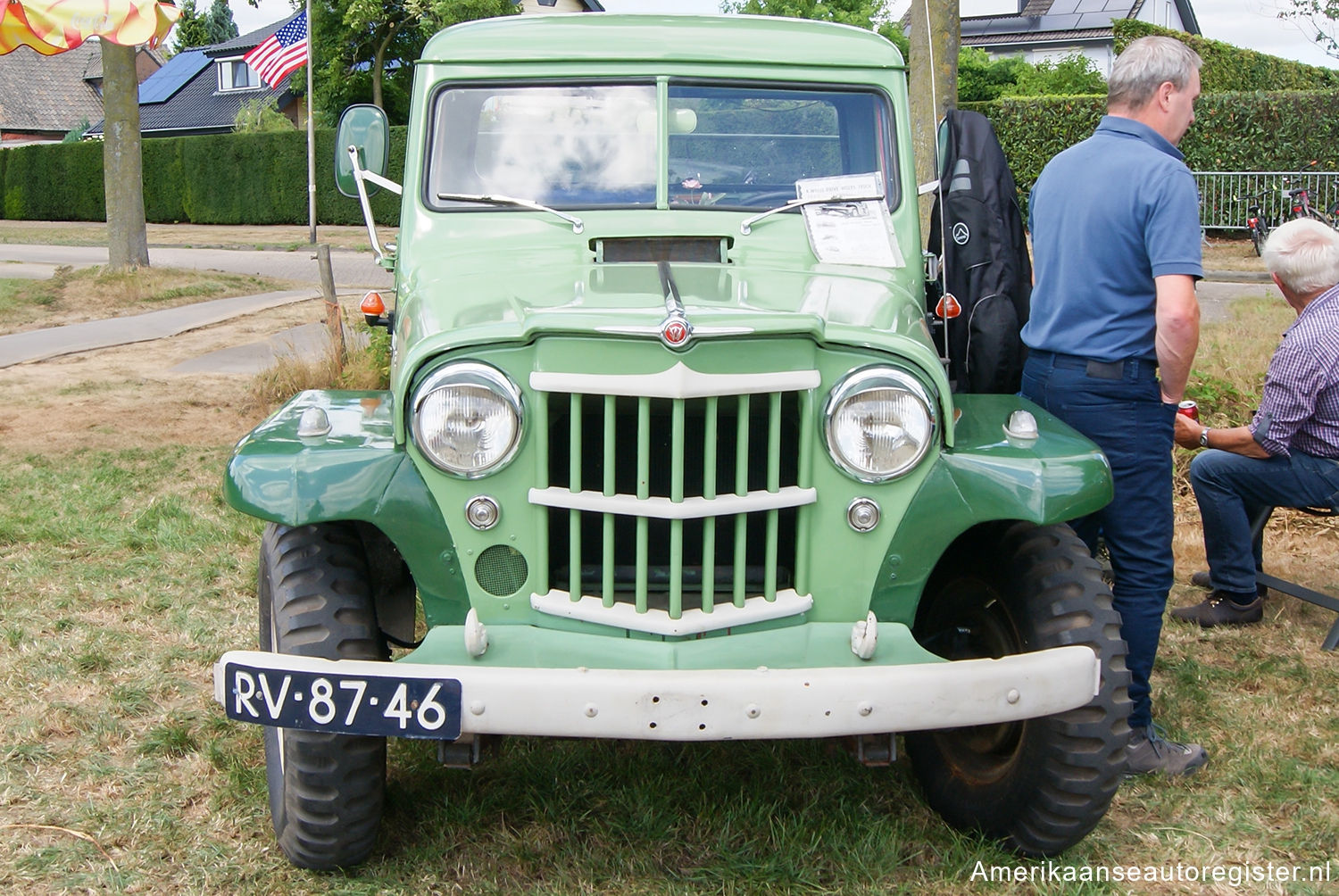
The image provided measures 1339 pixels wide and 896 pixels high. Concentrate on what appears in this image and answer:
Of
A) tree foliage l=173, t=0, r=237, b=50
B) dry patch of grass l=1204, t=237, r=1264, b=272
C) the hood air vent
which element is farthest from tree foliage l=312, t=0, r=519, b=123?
tree foliage l=173, t=0, r=237, b=50

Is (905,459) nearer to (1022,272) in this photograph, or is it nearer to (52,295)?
(1022,272)

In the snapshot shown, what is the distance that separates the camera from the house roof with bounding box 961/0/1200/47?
4544cm

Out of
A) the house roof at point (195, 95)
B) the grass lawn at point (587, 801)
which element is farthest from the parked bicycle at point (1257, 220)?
the house roof at point (195, 95)

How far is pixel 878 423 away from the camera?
9.01 ft

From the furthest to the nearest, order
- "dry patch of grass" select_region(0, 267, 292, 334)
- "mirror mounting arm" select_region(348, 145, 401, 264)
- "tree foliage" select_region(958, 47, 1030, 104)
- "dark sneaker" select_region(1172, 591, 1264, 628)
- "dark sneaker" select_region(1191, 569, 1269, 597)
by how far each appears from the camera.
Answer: "tree foliage" select_region(958, 47, 1030, 104)
"dry patch of grass" select_region(0, 267, 292, 334)
"dark sneaker" select_region(1191, 569, 1269, 597)
"dark sneaker" select_region(1172, 591, 1264, 628)
"mirror mounting arm" select_region(348, 145, 401, 264)

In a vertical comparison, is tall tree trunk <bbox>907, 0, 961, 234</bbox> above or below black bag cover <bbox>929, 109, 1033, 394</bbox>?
above

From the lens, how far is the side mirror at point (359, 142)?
4008mm

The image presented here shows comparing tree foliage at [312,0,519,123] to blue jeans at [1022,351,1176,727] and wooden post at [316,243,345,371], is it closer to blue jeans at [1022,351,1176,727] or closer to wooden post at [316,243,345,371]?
wooden post at [316,243,345,371]

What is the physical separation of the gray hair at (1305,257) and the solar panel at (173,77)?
4416 cm

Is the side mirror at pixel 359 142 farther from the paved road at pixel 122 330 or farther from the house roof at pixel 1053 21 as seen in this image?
the house roof at pixel 1053 21

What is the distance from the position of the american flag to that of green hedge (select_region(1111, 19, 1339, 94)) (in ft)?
47.3

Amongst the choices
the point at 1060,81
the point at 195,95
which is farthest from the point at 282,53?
the point at 195,95

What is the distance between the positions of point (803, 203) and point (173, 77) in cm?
4591

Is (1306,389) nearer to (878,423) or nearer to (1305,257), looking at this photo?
(1305,257)
